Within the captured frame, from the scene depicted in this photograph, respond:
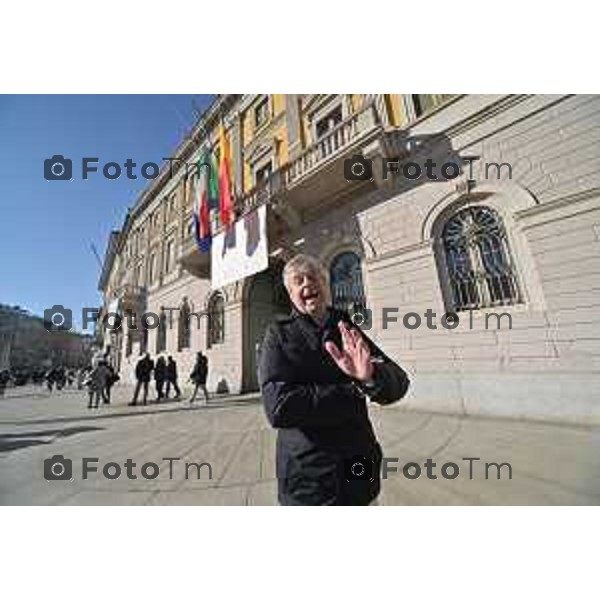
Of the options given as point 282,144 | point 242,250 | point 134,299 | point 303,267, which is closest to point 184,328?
point 134,299

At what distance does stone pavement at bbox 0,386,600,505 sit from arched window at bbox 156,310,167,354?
8504mm

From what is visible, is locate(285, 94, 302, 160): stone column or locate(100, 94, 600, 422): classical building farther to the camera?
locate(285, 94, 302, 160): stone column

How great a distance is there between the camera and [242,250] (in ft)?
28.0

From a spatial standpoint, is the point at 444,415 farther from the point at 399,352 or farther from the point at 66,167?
the point at 66,167

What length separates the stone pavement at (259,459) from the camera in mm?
2592

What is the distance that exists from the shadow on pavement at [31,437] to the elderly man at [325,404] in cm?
597

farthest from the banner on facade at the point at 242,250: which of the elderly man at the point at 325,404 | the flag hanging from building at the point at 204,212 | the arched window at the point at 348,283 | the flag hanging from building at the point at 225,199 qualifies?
the elderly man at the point at 325,404

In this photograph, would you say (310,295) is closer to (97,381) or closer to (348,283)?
(348,283)

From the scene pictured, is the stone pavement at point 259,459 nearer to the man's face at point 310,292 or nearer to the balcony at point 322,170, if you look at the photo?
the man's face at point 310,292

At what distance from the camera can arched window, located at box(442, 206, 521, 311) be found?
539cm

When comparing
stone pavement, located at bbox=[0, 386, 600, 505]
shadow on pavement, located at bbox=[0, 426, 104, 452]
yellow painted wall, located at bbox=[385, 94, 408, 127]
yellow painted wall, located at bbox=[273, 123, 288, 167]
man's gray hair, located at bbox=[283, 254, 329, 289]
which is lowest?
stone pavement, located at bbox=[0, 386, 600, 505]

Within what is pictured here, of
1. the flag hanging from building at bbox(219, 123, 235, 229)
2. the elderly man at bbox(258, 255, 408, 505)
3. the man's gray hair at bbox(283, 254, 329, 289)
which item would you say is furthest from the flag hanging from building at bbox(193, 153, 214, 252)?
the elderly man at bbox(258, 255, 408, 505)

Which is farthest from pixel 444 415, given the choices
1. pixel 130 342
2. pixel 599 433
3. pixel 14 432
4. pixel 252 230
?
pixel 130 342

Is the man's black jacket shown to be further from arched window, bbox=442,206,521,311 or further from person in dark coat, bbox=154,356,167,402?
person in dark coat, bbox=154,356,167,402
